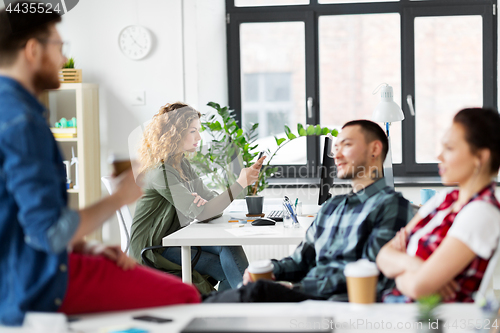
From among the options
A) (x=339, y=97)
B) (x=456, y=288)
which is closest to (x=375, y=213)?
(x=456, y=288)

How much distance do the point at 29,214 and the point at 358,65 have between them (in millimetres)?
3628

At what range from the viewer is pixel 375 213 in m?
1.69

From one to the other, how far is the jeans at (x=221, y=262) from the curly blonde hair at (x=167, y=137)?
465 millimetres

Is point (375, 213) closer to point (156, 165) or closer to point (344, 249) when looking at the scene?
point (344, 249)

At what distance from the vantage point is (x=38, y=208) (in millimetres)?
1003

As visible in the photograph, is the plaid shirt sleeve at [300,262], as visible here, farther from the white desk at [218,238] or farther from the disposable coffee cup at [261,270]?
the white desk at [218,238]

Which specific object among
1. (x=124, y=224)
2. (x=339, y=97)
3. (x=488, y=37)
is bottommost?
(x=124, y=224)

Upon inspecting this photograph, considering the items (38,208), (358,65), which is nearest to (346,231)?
(38,208)

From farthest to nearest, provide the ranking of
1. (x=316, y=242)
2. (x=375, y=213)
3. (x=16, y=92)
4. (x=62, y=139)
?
(x=62, y=139), (x=316, y=242), (x=375, y=213), (x=16, y=92)

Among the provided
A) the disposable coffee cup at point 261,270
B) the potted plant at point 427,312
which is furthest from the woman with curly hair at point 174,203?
the potted plant at point 427,312

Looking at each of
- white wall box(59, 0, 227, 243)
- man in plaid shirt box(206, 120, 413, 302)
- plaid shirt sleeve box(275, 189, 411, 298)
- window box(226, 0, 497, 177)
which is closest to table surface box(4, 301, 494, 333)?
man in plaid shirt box(206, 120, 413, 302)

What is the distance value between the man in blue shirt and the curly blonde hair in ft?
5.14

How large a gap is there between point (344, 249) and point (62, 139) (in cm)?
302

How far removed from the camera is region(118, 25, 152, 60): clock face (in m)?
4.17
